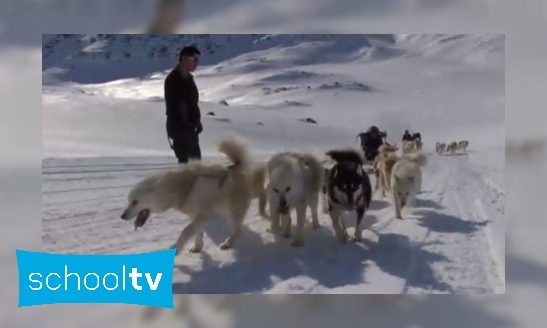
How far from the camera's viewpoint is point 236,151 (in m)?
1.89

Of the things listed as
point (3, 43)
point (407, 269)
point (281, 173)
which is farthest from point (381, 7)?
point (3, 43)

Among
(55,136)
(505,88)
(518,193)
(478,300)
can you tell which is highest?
(505,88)

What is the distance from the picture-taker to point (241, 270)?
189cm

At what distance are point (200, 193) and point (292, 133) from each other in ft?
1.04

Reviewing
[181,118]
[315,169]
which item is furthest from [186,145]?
[315,169]

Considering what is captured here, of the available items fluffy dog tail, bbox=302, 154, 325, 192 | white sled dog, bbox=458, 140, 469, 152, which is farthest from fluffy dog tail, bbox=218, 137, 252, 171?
white sled dog, bbox=458, 140, 469, 152

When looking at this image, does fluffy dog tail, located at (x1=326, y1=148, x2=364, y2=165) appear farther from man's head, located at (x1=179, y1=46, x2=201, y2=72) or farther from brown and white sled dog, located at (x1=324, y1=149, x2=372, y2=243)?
man's head, located at (x1=179, y1=46, x2=201, y2=72)

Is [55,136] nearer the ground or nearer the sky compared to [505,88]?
nearer the ground

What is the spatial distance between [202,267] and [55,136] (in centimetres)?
56

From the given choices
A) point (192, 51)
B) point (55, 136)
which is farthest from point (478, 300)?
point (55, 136)

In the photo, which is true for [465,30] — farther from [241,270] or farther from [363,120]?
[241,270]

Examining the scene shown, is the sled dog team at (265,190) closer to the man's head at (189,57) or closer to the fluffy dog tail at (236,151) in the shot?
the fluffy dog tail at (236,151)

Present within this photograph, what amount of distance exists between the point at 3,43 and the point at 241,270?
929mm

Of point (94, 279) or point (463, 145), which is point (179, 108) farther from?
point (463, 145)
